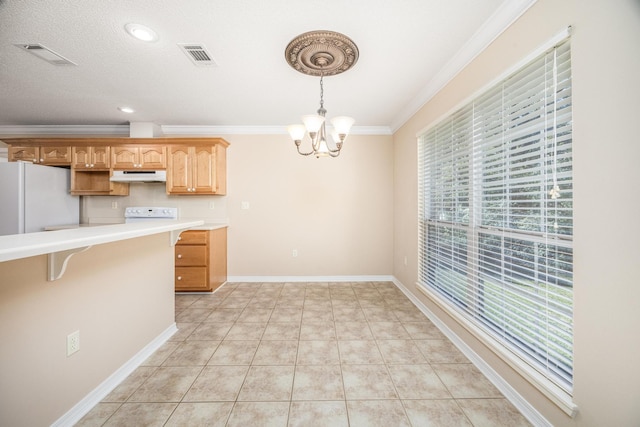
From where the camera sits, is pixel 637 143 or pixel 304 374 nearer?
pixel 637 143

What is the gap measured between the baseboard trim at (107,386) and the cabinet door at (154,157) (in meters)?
2.42

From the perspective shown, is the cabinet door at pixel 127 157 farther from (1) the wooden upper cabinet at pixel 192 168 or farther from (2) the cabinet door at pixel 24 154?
(2) the cabinet door at pixel 24 154

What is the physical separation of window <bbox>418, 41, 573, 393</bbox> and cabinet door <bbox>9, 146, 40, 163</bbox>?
17.6 feet

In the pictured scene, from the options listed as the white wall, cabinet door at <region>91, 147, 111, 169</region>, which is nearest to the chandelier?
the white wall

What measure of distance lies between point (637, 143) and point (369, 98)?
2327mm

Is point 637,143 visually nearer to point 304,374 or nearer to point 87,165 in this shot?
point 304,374

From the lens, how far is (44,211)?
10.8 feet

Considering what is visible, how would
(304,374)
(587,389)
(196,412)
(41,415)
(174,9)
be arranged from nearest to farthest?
(587,389) < (41,415) < (196,412) < (174,9) < (304,374)

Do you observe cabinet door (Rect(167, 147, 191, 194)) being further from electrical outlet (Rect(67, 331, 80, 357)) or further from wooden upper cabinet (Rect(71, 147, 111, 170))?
electrical outlet (Rect(67, 331, 80, 357))

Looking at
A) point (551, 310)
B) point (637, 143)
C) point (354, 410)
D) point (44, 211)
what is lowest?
point (354, 410)

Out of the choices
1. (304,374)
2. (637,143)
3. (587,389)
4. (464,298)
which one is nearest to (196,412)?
(304,374)

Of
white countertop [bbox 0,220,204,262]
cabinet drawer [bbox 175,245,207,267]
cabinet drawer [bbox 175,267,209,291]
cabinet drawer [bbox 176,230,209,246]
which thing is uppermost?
white countertop [bbox 0,220,204,262]

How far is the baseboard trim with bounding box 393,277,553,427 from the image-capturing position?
4.44 feet

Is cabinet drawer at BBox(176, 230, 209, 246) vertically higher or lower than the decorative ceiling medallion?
lower
